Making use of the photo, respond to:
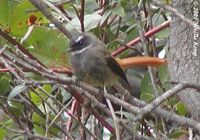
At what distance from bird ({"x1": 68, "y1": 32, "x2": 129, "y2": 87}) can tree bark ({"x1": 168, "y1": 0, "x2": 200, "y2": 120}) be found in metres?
0.43

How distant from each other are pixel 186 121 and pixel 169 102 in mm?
596

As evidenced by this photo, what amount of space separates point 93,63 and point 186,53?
0.72 m

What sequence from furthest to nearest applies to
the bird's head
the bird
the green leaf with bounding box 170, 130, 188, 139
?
the bird → the bird's head → the green leaf with bounding box 170, 130, 188, 139

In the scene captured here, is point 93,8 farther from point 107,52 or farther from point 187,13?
point 187,13

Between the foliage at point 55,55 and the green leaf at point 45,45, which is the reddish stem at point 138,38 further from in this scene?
the green leaf at point 45,45

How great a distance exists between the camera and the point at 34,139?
6.98 ft

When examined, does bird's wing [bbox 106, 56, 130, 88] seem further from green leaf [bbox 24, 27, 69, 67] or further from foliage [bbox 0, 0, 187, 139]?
green leaf [bbox 24, 27, 69, 67]

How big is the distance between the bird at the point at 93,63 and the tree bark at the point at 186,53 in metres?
0.43

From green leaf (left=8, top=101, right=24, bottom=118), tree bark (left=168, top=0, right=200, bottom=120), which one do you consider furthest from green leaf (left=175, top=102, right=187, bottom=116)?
green leaf (left=8, top=101, right=24, bottom=118)

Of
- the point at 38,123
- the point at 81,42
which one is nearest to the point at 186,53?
the point at 81,42

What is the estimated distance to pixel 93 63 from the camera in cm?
251

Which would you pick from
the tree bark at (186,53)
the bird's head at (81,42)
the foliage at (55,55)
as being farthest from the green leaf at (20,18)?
the tree bark at (186,53)

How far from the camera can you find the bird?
234 centimetres

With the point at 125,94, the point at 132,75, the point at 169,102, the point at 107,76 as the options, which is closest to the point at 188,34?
the point at 125,94
